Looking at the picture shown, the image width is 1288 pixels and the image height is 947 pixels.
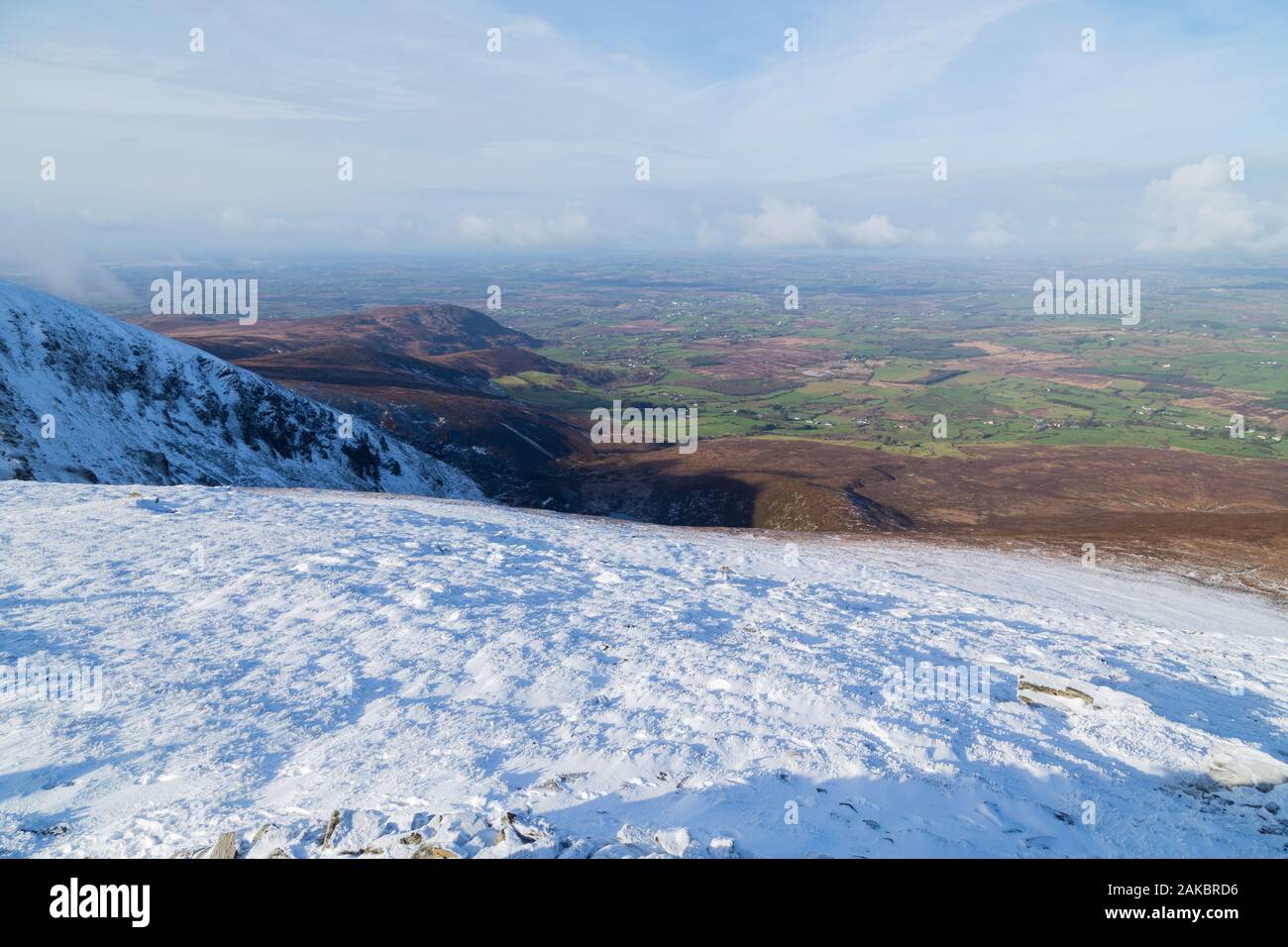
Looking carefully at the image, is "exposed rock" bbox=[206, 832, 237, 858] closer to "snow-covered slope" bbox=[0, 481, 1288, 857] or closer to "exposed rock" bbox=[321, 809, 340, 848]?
"snow-covered slope" bbox=[0, 481, 1288, 857]

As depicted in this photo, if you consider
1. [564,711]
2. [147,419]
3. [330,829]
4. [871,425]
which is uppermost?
[871,425]

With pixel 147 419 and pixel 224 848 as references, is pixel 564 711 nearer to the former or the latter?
pixel 224 848

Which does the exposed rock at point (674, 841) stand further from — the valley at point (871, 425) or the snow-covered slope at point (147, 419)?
the snow-covered slope at point (147, 419)

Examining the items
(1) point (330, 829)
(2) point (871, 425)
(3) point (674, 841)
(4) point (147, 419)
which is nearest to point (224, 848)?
(1) point (330, 829)

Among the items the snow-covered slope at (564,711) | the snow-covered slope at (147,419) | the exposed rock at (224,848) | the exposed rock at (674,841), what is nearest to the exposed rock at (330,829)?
the snow-covered slope at (564,711)
